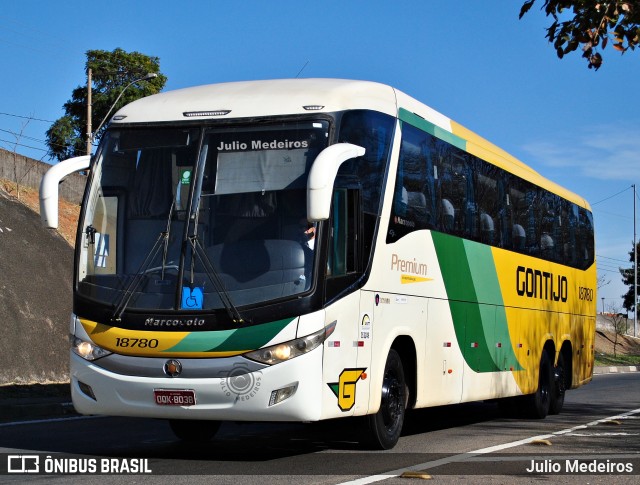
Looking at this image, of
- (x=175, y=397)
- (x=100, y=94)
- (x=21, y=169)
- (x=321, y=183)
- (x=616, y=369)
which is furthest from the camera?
(x=100, y=94)

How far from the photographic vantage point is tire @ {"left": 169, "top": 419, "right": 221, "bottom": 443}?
37.9 ft

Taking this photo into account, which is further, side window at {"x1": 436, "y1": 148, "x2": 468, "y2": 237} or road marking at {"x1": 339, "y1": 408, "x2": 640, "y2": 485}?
side window at {"x1": 436, "y1": 148, "x2": 468, "y2": 237}

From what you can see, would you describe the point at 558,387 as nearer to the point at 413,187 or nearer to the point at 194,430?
the point at 413,187

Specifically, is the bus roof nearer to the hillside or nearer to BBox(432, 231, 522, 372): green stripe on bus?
BBox(432, 231, 522, 372): green stripe on bus

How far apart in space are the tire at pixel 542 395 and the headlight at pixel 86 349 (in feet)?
28.5

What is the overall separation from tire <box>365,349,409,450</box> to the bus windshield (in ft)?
6.40

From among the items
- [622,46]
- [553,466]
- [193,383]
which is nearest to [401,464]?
[553,466]

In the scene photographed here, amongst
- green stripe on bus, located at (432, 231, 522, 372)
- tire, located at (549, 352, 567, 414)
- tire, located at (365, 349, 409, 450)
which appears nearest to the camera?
tire, located at (365, 349, 409, 450)

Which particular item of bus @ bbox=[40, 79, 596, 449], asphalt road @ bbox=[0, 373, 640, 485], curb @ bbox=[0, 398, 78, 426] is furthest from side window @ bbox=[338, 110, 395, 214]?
curb @ bbox=[0, 398, 78, 426]

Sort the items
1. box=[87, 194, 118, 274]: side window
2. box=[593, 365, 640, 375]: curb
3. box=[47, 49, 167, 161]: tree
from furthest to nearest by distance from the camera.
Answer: box=[47, 49, 167, 161]: tree
box=[593, 365, 640, 375]: curb
box=[87, 194, 118, 274]: side window

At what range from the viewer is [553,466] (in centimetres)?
996

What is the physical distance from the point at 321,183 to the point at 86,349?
275 centimetres

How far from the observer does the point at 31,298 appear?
23.5m

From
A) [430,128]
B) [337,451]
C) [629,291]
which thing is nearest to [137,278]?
[337,451]
